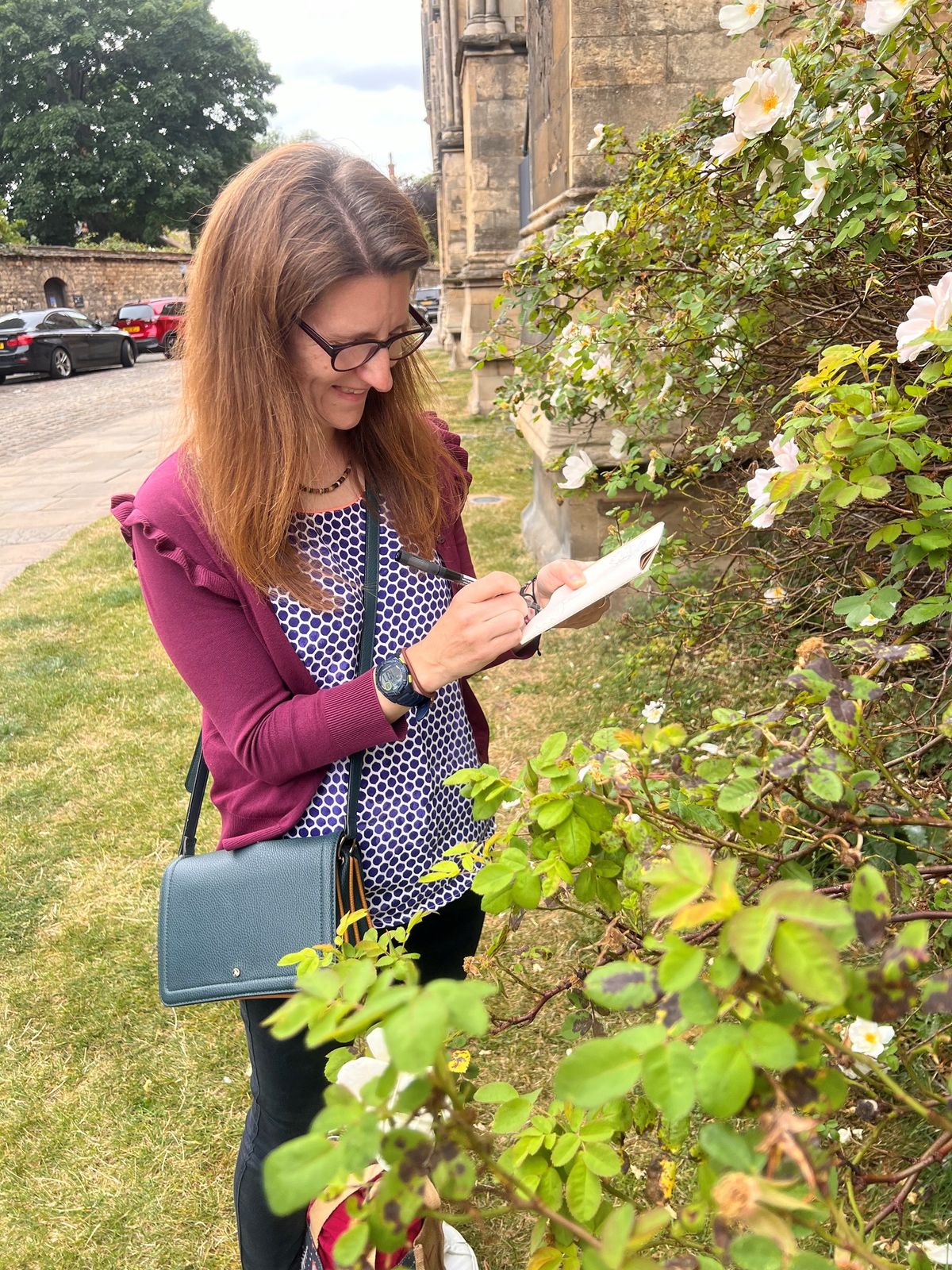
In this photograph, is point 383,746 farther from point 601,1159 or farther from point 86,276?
point 86,276

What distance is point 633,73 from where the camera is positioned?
4078 mm

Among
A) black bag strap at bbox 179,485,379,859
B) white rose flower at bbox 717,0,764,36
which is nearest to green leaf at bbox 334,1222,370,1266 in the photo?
black bag strap at bbox 179,485,379,859

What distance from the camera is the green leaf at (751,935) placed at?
0.45 m

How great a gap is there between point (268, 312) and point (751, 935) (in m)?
1.25

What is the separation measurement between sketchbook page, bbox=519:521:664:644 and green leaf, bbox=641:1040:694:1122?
30.0 inches

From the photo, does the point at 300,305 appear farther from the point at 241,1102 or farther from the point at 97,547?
the point at 97,547

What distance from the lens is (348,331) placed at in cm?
149

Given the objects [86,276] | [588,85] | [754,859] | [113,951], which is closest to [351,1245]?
[754,859]

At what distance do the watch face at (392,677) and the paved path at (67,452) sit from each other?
0.61m

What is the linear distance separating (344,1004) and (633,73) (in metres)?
4.43

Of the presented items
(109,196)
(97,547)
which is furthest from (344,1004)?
(109,196)

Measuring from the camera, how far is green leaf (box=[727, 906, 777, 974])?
0.45 metres

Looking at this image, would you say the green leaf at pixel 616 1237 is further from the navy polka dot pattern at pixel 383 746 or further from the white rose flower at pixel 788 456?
the navy polka dot pattern at pixel 383 746

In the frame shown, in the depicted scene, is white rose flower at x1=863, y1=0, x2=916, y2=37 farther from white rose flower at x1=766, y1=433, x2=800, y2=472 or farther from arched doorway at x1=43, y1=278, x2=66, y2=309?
arched doorway at x1=43, y1=278, x2=66, y2=309
